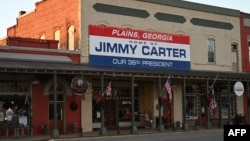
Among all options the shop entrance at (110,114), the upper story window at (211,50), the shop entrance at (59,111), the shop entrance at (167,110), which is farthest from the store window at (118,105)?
the upper story window at (211,50)

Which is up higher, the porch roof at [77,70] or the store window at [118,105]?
the porch roof at [77,70]

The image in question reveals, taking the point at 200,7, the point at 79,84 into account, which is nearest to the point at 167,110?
the point at 200,7

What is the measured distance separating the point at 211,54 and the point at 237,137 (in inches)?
1251

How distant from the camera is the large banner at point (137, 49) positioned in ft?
88.6

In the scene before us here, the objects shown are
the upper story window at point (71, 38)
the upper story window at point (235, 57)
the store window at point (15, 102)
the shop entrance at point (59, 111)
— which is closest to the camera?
the store window at point (15, 102)

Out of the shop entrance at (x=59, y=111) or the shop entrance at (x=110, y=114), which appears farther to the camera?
the shop entrance at (x=110, y=114)

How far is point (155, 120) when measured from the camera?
30578 millimetres

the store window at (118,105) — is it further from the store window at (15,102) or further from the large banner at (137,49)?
the store window at (15,102)

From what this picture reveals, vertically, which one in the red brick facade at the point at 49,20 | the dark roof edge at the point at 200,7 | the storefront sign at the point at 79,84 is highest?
the dark roof edge at the point at 200,7

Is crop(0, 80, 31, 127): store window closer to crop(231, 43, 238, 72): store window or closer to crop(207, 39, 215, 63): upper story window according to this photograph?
crop(207, 39, 215, 63): upper story window

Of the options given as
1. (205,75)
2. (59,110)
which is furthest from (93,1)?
(205,75)

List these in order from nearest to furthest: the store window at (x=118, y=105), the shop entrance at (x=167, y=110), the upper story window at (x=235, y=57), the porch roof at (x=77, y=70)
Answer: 1. the porch roof at (x=77, y=70)
2. the store window at (x=118, y=105)
3. the shop entrance at (x=167, y=110)
4. the upper story window at (x=235, y=57)

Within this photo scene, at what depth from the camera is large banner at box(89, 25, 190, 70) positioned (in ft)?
88.6

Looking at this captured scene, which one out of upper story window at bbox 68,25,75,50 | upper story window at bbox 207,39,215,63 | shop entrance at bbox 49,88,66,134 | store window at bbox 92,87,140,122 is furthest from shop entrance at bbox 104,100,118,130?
upper story window at bbox 207,39,215,63
